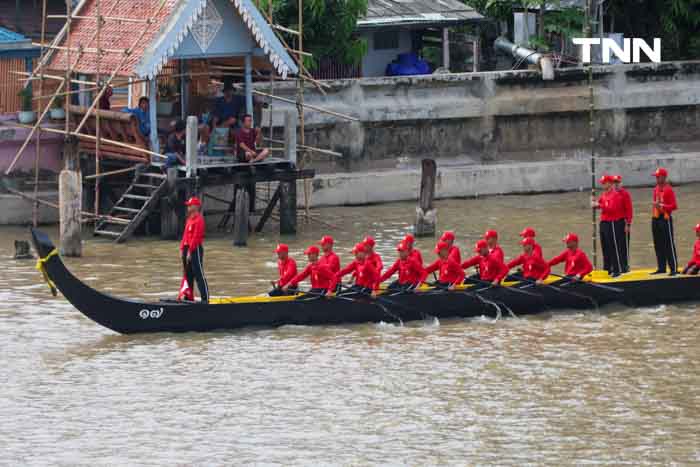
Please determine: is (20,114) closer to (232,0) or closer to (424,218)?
(232,0)

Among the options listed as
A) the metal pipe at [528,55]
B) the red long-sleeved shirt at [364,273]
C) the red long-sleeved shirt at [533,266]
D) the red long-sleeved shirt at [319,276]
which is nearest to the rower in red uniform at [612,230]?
the red long-sleeved shirt at [533,266]

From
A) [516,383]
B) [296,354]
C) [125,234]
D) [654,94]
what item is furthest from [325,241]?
[654,94]

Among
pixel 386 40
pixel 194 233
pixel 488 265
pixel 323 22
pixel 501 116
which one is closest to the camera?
pixel 194 233

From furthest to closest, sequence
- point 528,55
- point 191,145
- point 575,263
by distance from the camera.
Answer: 1. point 528,55
2. point 191,145
3. point 575,263

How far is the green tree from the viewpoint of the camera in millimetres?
32344

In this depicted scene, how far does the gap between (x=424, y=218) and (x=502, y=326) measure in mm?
6547

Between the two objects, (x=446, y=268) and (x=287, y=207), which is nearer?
(x=446, y=268)

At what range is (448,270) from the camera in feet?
71.2

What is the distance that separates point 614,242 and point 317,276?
458cm

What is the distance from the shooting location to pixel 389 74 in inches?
1398

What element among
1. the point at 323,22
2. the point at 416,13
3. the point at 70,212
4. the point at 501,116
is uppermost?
the point at 416,13

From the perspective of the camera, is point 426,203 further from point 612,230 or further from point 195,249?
point 195,249

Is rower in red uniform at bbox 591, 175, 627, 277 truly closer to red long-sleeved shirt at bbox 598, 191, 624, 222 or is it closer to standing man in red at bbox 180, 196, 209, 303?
red long-sleeved shirt at bbox 598, 191, 624, 222

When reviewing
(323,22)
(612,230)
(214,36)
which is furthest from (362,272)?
(323,22)
